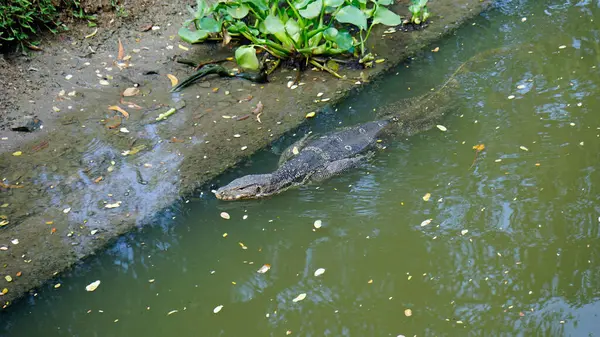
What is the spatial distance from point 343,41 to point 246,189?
2.72 m

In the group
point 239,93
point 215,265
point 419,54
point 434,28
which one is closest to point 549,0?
point 434,28

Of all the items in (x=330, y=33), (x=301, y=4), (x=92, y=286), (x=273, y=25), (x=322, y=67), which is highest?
(x=301, y=4)

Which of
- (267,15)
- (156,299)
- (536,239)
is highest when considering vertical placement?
(267,15)

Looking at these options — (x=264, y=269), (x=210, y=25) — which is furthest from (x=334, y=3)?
(x=264, y=269)

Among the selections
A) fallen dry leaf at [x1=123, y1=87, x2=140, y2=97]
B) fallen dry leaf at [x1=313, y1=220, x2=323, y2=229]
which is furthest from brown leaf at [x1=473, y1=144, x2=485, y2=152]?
fallen dry leaf at [x1=123, y1=87, x2=140, y2=97]

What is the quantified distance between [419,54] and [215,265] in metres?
4.48

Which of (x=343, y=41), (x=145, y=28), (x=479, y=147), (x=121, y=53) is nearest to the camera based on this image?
(x=479, y=147)

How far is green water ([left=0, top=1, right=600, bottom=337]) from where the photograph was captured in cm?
426

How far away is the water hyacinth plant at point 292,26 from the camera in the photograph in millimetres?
7137

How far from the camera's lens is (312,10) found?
704 centimetres

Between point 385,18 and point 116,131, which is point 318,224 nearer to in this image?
point 116,131

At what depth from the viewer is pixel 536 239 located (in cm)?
470

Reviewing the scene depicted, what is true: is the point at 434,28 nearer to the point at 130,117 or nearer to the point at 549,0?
the point at 549,0

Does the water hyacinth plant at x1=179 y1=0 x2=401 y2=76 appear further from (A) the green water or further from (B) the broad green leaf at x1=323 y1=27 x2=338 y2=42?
(A) the green water
